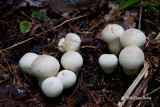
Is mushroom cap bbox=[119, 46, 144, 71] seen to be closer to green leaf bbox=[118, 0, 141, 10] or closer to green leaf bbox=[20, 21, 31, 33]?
green leaf bbox=[118, 0, 141, 10]

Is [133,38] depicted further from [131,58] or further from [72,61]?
[72,61]

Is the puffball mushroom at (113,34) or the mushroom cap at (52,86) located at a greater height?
the puffball mushroom at (113,34)

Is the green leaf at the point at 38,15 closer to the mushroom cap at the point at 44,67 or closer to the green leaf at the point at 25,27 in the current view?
the green leaf at the point at 25,27

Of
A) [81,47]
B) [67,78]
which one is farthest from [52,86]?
[81,47]

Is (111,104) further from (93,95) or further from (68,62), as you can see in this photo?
(68,62)

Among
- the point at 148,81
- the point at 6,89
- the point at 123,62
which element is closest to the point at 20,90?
the point at 6,89

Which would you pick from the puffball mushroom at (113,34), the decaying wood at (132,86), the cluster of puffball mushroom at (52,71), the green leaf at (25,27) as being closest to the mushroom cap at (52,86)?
the cluster of puffball mushroom at (52,71)

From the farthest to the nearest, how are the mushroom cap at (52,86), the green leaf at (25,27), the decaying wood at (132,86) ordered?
the green leaf at (25,27) < the decaying wood at (132,86) < the mushroom cap at (52,86)
